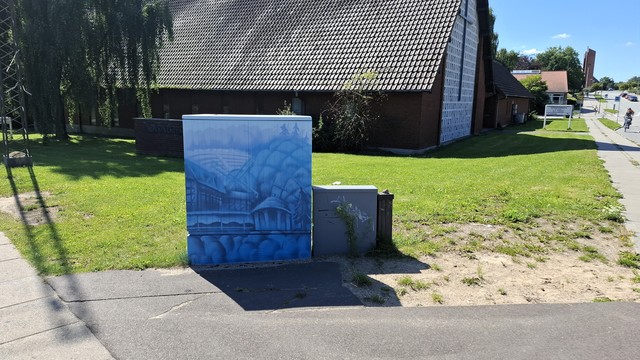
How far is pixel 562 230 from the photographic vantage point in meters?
7.38

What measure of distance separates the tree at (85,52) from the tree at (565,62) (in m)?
102

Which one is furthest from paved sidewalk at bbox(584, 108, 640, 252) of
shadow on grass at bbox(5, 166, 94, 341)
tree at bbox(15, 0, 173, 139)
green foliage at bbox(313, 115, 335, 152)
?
tree at bbox(15, 0, 173, 139)

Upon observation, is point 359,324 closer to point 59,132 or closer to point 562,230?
point 562,230

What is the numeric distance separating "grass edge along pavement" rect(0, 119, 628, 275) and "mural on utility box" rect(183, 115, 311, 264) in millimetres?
670

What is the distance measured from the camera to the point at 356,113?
63.7ft

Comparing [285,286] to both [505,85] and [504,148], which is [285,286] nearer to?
[504,148]

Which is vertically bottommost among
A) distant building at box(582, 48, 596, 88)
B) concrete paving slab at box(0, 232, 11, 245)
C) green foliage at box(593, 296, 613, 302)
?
concrete paving slab at box(0, 232, 11, 245)

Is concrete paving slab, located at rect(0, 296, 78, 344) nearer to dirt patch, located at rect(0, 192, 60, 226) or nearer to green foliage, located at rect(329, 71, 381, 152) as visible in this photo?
dirt patch, located at rect(0, 192, 60, 226)

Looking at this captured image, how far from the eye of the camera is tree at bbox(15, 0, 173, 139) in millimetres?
19609

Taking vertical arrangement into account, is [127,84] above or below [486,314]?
above

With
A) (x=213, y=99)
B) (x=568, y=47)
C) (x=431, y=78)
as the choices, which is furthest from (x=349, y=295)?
(x=568, y=47)

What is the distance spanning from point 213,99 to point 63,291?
66.6 feet

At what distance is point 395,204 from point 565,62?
115879 mm

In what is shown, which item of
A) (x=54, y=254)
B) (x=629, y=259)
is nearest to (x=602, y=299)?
(x=629, y=259)
